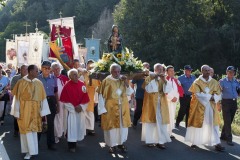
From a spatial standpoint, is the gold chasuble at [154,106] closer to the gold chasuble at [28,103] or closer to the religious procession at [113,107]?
the religious procession at [113,107]

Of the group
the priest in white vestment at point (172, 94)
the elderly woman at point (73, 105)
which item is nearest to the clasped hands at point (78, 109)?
the elderly woman at point (73, 105)

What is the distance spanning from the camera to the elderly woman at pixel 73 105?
27.2 ft

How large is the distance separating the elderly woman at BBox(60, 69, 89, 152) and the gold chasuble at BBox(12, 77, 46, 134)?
0.84 metres

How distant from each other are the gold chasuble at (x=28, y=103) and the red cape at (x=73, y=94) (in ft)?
2.67

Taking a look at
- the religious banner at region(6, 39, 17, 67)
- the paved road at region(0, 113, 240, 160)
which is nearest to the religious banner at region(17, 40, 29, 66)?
the religious banner at region(6, 39, 17, 67)

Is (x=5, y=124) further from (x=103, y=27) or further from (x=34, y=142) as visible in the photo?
(x=103, y=27)

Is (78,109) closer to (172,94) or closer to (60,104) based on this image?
(60,104)

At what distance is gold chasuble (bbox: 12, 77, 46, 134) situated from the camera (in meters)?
7.48

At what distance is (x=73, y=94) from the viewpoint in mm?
8320

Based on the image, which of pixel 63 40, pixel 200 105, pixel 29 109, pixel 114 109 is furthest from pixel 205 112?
pixel 63 40

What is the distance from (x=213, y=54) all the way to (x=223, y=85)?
28.4 meters

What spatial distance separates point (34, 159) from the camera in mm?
7680

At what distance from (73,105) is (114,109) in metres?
0.90

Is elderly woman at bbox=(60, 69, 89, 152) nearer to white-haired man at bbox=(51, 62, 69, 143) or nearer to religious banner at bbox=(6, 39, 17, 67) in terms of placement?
white-haired man at bbox=(51, 62, 69, 143)
